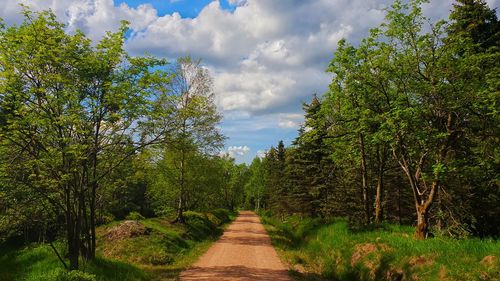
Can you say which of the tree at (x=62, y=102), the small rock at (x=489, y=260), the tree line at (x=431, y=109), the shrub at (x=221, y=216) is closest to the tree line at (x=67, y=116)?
the tree at (x=62, y=102)

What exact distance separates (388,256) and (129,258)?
1233cm

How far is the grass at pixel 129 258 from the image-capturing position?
44.2ft

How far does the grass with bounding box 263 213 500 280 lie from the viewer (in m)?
10.3

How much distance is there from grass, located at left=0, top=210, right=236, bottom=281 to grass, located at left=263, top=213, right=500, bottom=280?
5.61 m

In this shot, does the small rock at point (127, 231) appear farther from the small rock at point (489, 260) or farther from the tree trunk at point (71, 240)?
the small rock at point (489, 260)

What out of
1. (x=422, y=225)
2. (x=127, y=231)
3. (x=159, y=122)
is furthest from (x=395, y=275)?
(x=127, y=231)

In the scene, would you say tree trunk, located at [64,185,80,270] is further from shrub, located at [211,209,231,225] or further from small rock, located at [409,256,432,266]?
shrub, located at [211,209,231,225]

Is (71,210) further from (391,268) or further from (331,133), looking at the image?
(331,133)

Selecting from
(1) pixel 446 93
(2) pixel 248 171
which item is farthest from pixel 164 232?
(2) pixel 248 171

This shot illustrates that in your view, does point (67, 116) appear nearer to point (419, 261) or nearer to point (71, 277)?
point (71, 277)

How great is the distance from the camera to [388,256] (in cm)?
1343

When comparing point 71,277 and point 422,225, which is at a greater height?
point 422,225

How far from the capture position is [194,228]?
96.3 ft

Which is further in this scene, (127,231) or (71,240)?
(127,231)
